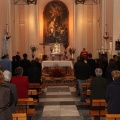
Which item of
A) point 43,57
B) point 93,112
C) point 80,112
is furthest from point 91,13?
point 93,112

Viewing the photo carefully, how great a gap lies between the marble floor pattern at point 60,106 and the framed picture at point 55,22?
10147 millimetres

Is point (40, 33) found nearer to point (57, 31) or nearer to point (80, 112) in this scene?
point (57, 31)

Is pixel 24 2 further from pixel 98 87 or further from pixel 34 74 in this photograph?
pixel 98 87

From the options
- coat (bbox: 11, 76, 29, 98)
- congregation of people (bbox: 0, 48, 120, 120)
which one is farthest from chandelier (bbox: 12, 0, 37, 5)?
coat (bbox: 11, 76, 29, 98)

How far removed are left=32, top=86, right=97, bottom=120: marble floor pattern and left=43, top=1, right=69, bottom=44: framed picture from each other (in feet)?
33.3

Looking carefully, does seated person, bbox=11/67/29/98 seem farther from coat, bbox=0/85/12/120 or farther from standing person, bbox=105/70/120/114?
standing person, bbox=105/70/120/114

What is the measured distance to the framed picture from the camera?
23.9 m

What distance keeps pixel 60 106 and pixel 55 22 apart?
14288 mm

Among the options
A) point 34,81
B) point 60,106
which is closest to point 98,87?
point 60,106

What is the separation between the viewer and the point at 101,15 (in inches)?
836

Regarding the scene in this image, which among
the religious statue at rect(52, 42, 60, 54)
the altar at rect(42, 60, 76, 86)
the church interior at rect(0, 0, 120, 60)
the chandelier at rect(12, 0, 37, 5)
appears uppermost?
the chandelier at rect(12, 0, 37, 5)

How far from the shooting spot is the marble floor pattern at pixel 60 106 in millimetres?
8875

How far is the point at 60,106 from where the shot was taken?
1038 centimetres

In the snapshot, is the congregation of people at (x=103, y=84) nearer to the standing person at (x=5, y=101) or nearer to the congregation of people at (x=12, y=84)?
the congregation of people at (x=12, y=84)
